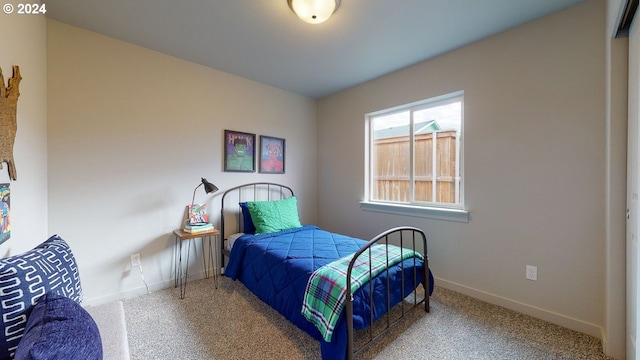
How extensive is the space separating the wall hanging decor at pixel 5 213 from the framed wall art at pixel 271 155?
222 cm

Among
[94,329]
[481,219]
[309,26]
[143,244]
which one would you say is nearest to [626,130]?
[481,219]

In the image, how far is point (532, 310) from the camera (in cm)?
206

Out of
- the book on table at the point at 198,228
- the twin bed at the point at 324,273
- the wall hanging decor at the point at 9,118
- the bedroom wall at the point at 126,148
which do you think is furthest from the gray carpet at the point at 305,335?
the wall hanging decor at the point at 9,118

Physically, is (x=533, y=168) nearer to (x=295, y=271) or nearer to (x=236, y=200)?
(x=295, y=271)

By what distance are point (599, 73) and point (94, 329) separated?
3.22 metres

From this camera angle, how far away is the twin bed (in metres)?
1.48

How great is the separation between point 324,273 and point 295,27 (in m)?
1.96

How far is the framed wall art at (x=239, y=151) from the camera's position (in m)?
3.01

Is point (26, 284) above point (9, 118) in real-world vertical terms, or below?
below

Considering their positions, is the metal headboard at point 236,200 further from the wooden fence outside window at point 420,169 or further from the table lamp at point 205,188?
the wooden fence outside window at point 420,169

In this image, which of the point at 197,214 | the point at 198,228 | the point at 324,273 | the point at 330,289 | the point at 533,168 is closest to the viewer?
the point at 330,289

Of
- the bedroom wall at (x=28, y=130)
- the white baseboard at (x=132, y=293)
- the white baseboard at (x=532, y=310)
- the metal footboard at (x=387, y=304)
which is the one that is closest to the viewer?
the bedroom wall at (x=28, y=130)

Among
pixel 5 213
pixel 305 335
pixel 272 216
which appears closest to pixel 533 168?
pixel 305 335

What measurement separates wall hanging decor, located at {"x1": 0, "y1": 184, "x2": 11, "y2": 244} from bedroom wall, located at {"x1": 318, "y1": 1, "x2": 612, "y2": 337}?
119 inches
